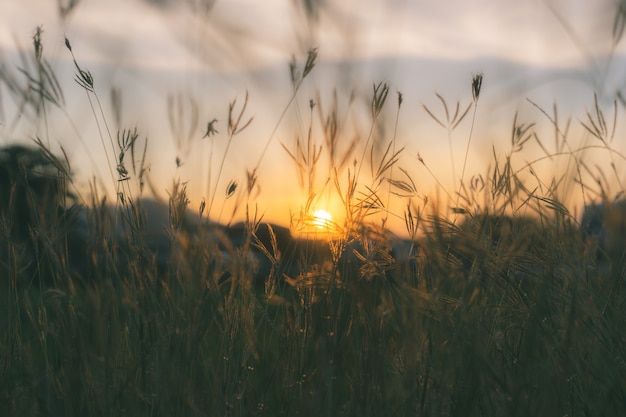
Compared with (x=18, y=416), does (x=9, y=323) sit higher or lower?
higher

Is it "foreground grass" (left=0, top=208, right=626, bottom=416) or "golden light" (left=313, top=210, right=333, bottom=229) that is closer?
"foreground grass" (left=0, top=208, right=626, bottom=416)

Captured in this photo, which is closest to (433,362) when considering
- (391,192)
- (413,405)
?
(413,405)

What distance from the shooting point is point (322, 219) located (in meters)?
1.51

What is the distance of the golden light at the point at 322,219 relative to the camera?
1508 mm

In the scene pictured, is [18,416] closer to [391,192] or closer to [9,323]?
[9,323]

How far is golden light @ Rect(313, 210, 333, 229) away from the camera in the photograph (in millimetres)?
1508

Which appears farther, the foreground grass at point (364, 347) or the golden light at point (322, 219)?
the golden light at point (322, 219)

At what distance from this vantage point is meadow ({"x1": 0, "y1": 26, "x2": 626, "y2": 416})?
1.25 m

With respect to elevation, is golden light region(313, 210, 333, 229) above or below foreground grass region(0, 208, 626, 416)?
above

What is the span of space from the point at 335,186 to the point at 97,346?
0.59 metres

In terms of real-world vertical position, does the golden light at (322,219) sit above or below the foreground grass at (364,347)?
above

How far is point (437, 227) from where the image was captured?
1153 millimetres

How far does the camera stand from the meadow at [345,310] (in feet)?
4.10

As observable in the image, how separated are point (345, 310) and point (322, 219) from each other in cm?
23
